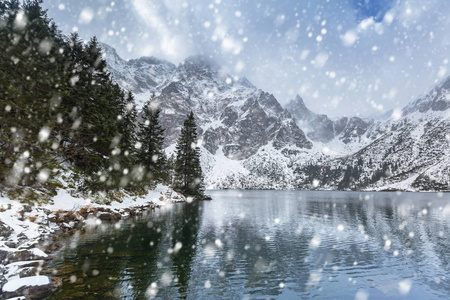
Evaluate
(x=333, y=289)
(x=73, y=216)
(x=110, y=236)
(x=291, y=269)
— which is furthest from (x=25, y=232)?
(x=333, y=289)

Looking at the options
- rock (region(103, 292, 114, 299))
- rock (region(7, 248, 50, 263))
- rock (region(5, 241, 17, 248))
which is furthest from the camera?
rock (region(5, 241, 17, 248))

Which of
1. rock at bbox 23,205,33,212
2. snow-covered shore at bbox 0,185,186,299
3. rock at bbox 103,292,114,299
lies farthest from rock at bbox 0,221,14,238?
rock at bbox 103,292,114,299

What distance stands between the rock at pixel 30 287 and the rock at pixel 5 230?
7591 mm

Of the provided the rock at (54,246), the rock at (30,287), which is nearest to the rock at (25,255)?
the rock at (54,246)

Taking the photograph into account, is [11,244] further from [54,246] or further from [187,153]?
[187,153]

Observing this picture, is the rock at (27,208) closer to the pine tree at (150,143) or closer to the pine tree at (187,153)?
the pine tree at (150,143)

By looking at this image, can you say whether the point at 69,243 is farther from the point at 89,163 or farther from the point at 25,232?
the point at 89,163

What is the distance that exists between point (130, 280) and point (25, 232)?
34.9 feet

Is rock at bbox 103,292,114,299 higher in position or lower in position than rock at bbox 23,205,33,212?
lower

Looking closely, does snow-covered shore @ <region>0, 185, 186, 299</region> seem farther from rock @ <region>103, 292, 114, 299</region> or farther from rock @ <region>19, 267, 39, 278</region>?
rock @ <region>103, 292, 114, 299</region>

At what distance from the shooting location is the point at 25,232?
16.9 m

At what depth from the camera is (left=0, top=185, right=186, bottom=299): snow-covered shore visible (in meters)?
9.84

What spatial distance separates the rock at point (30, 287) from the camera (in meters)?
9.16

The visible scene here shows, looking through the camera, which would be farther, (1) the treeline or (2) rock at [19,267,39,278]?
(1) the treeline
